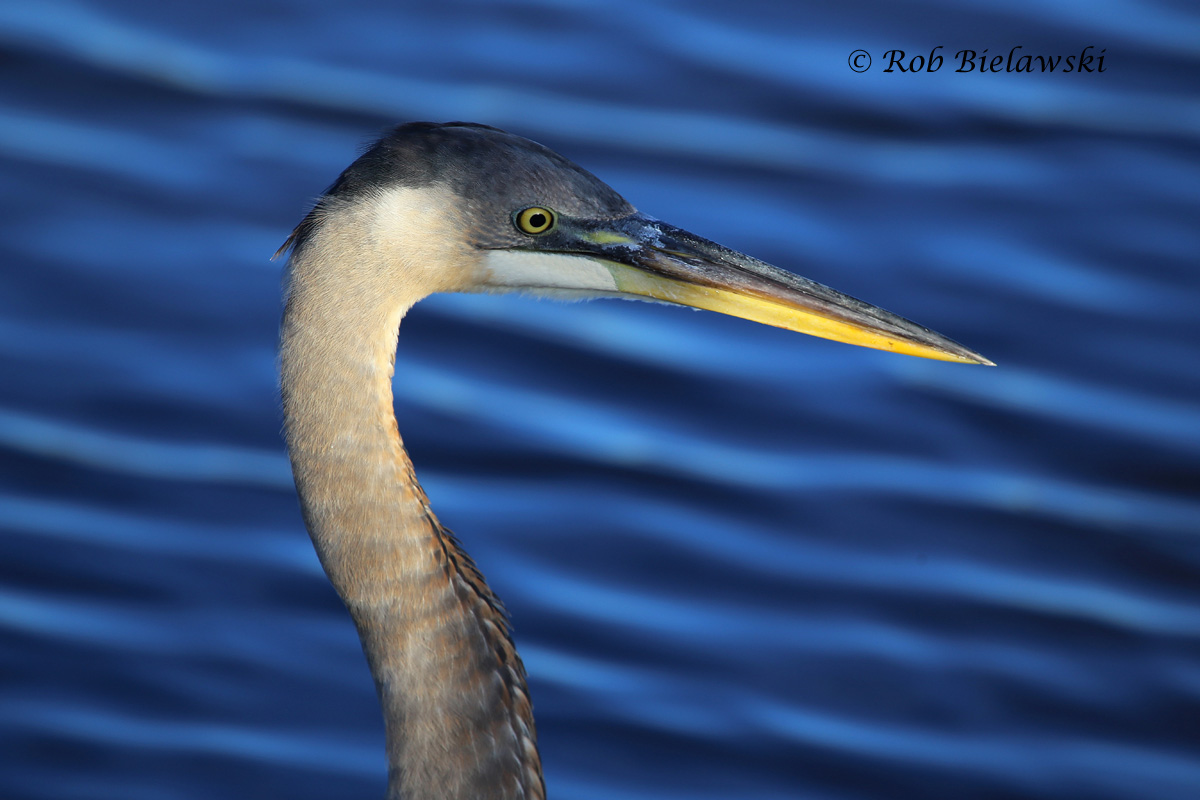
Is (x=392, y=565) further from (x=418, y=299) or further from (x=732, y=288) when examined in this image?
(x=732, y=288)

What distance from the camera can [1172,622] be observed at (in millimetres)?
4617

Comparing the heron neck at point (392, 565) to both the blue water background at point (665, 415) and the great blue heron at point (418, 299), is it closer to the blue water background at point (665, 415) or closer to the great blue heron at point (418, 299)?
the great blue heron at point (418, 299)

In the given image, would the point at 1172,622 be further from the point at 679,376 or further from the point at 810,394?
the point at 679,376

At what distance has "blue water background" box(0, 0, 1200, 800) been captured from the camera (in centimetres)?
426

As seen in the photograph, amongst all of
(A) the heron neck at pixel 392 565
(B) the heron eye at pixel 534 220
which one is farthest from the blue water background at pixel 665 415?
(B) the heron eye at pixel 534 220

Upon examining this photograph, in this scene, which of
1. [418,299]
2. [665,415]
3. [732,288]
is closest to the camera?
[418,299]

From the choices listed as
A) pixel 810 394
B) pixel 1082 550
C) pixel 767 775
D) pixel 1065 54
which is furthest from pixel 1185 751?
pixel 1065 54

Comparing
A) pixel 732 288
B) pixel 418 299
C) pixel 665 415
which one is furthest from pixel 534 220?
pixel 665 415

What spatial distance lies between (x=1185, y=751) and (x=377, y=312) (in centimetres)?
288

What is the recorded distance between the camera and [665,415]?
524 centimetres

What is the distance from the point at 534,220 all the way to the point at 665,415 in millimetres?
2479

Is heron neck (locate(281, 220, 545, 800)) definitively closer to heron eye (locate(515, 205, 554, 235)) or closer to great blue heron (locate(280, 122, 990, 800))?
great blue heron (locate(280, 122, 990, 800))

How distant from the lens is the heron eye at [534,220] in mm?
2791

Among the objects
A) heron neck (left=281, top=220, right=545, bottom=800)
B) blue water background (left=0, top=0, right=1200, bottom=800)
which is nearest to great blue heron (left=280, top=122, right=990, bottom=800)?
heron neck (left=281, top=220, right=545, bottom=800)
